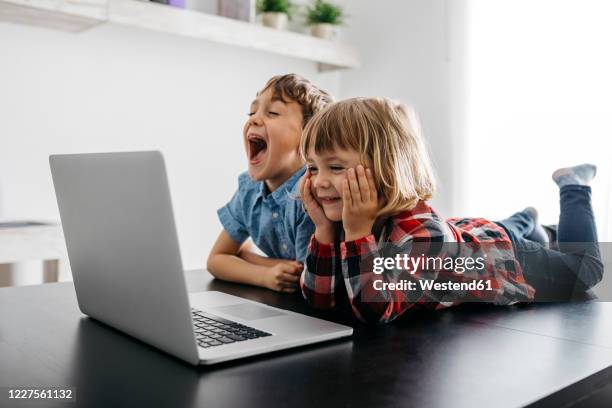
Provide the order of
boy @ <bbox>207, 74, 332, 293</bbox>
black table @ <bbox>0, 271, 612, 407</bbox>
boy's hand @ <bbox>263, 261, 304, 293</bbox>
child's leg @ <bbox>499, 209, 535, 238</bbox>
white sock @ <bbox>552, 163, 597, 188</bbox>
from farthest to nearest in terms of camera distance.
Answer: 1. child's leg @ <bbox>499, 209, 535, 238</bbox>
2. white sock @ <bbox>552, 163, 597, 188</bbox>
3. boy @ <bbox>207, 74, 332, 293</bbox>
4. boy's hand @ <bbox>263, 261, 304, 293</bbox>
5. black table @ <bbox>0, 271, 612, 407</bbox>

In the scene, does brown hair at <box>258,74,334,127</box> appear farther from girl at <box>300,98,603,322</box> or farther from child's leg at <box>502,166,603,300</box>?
child's leg at <box>502,166,603,300</box>

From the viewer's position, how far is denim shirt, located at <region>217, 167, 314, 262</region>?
134 centimetres

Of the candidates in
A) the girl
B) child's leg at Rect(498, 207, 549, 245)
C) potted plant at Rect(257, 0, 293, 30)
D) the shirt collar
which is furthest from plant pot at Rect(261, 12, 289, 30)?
the girl

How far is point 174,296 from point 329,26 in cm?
268

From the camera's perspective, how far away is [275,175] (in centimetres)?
141

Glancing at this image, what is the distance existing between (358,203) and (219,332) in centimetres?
32

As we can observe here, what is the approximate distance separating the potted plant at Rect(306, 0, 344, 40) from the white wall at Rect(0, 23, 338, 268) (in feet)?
0.80

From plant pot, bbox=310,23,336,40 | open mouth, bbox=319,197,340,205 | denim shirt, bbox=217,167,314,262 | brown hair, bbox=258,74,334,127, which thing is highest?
plant pot, bbox=310,23,336,40

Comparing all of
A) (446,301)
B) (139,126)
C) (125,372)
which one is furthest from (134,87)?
(125,372)

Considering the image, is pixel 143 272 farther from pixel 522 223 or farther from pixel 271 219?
pixel 522 223

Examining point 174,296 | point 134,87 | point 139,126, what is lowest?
point 174,296

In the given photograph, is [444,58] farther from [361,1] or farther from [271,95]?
[271,95]

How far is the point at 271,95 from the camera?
1412 mm

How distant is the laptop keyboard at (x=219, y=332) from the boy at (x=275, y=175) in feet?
1.67
